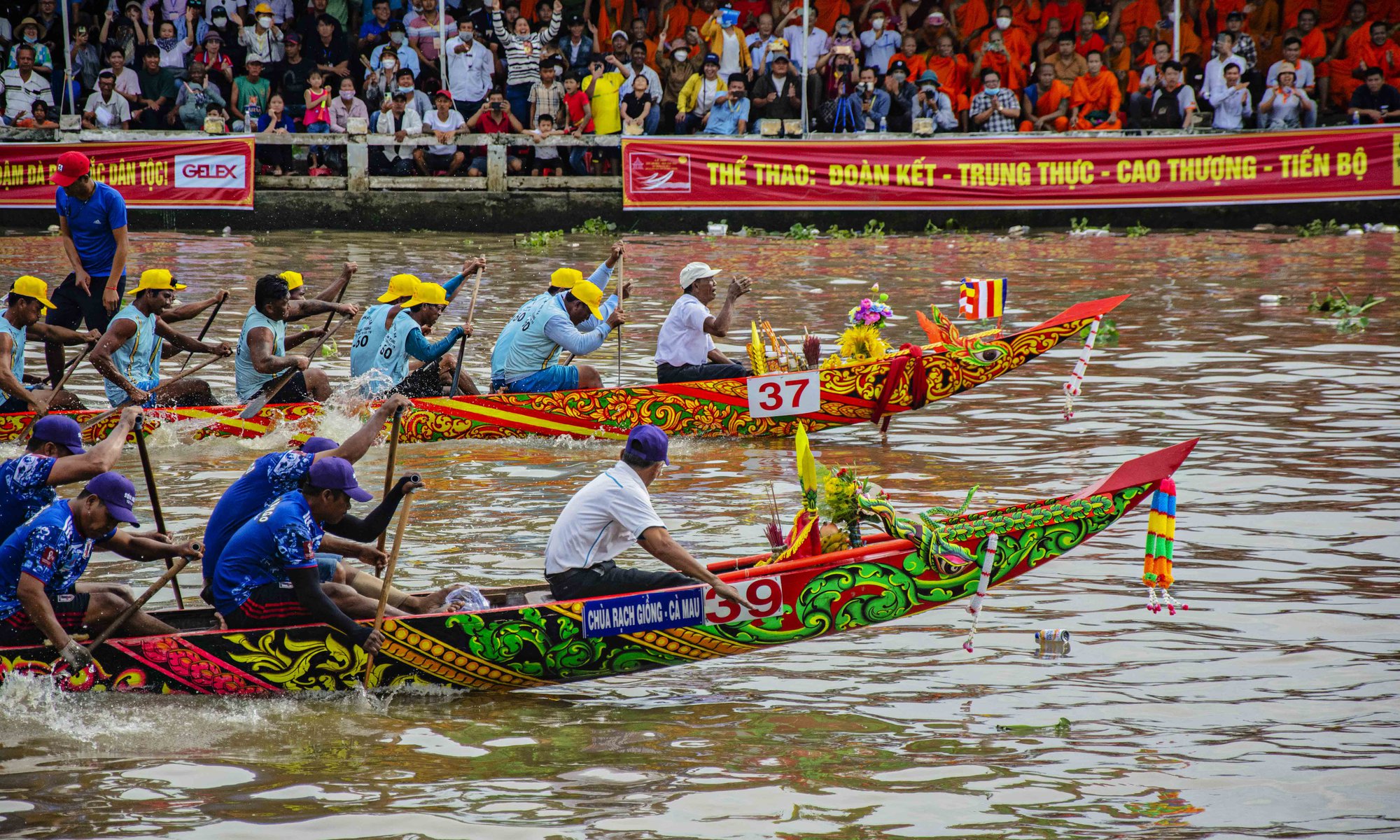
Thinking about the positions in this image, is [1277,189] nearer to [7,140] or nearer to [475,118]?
[475,118]

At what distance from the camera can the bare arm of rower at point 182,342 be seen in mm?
11273

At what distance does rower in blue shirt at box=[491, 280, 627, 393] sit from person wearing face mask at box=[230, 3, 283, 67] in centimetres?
1318

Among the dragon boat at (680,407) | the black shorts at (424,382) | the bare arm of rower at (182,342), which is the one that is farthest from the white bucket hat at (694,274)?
the bare arm of rower at (182,342)

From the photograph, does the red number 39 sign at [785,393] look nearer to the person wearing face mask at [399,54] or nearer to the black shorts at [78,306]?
the black shorts at [78,306]

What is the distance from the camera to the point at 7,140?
72.8 ft

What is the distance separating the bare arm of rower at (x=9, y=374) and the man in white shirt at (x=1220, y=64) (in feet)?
57.4

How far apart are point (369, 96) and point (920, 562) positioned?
17834mm

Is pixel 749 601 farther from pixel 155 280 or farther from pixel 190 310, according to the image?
pixel 190 310

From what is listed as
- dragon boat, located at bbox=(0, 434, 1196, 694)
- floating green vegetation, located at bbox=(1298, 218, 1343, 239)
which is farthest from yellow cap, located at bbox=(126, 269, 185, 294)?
floating green vegetation, located at bbox=(1298, 218, 1343, 239)

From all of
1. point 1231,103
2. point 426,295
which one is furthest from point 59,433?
point 1231,103

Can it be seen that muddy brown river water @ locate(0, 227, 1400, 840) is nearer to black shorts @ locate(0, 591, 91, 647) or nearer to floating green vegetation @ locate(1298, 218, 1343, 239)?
black shorts @ locate(0, 591, 91, 647)

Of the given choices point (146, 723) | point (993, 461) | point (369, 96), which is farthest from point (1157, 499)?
point (369, 96)

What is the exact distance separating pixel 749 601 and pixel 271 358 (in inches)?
213

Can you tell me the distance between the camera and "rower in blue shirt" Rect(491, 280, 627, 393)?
11422mm
